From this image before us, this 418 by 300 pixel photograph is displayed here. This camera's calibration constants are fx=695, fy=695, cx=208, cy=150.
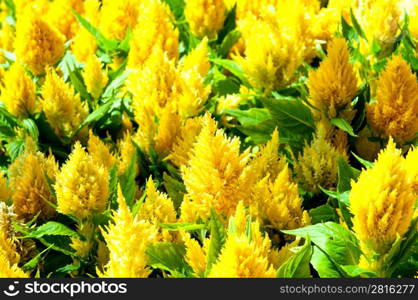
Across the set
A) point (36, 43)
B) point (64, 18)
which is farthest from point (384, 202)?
point (64, 18)

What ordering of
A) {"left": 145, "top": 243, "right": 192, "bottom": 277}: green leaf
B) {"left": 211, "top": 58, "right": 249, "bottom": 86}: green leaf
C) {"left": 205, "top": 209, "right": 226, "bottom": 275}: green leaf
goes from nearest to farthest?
{"left": 205, "top": 209, "right": 226, "bottom": 275}: green leaf → {"left": 145, "top": 243, "right": 192, "bottom": 277}: green leaf → {"left": 211, "top": 58, "right": 249, "bottom": 86}: green leaf

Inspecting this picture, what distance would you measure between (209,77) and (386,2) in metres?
0.98

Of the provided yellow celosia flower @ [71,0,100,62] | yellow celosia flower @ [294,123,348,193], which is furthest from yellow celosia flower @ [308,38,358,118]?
yellow celosia flower @ [71,0,100,62]

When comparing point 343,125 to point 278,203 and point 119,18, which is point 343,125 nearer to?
point 278,203

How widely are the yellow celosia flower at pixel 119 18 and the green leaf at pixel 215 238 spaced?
218 cm

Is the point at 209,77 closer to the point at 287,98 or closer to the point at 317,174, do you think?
the point at 287,98

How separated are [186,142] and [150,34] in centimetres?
102

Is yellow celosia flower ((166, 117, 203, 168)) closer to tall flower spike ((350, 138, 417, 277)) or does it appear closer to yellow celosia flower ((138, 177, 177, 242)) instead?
yellow celosia flower ((138, 177, 177, 242))

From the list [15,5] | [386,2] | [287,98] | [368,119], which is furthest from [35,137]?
[15,5]

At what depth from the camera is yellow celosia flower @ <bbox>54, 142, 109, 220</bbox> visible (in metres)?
2.48

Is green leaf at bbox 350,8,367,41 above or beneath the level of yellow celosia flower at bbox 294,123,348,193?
above

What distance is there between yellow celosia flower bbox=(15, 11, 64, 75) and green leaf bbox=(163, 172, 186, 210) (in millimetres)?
1278

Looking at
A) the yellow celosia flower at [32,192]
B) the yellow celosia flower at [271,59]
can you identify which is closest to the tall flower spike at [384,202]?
the yellow celosia flower at [32,192]

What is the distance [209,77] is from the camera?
3.72 meters
